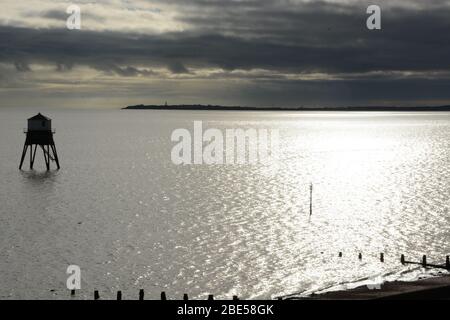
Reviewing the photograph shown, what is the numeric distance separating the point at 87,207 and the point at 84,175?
3791cm

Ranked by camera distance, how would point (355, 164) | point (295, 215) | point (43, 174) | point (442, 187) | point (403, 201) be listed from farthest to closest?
1. point (355, 164)
2. point (43, 174)
3. point (442, 187)
4. point (403, 201)
5. point (295, 215)

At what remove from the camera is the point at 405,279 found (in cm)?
4694

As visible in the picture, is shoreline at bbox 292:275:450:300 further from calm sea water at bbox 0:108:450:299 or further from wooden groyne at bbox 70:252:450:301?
calm sea water at bbox 0:108:450:299

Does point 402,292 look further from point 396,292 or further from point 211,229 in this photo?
point 211,229

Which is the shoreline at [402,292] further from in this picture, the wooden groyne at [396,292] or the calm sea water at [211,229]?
the calm sea water at [211,229]

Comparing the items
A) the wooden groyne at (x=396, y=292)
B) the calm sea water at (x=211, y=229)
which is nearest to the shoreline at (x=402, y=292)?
the wooden groyne at (x=396, y=292)

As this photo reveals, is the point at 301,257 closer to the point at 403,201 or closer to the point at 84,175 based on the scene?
the point at 403,201

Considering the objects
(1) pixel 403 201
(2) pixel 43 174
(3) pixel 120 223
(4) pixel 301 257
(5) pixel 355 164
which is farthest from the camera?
(5) pixel 355 164

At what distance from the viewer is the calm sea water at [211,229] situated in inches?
1839

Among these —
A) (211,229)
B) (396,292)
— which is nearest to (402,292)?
(396,292)

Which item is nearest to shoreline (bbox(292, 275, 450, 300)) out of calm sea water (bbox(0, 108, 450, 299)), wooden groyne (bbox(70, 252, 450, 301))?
wooden groyne (bbox(70, 252, 450, 301))

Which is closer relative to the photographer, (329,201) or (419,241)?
(419,241)
